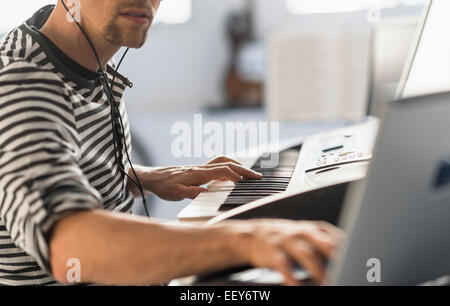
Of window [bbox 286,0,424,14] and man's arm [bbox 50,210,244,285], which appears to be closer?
man's arm [bbox 50,210,244,285]

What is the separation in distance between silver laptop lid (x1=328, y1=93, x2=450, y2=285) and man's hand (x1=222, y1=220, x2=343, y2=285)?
0.02 meters

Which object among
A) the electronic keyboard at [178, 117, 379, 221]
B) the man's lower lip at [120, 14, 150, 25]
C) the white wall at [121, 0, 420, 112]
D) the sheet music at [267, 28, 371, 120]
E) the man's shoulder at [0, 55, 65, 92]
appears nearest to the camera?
the man's shoulder at [0, 55, 65, 92]

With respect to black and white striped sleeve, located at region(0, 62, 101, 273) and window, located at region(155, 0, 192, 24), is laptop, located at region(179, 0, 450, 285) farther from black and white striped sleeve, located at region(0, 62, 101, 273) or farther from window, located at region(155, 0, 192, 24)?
window, located at region(155, 0, 192, 24)

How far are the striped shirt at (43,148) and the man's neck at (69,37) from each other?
0.12ft

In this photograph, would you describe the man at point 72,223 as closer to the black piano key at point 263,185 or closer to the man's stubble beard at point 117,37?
the man's stubble beard at point 117,37

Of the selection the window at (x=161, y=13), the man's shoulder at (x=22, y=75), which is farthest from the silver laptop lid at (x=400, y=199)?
the window at (x=161, y=13)

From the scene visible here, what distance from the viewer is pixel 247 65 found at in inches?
153

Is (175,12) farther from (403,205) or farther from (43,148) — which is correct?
(403,205)

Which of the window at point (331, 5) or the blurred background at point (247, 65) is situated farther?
the window at point (331, 5)

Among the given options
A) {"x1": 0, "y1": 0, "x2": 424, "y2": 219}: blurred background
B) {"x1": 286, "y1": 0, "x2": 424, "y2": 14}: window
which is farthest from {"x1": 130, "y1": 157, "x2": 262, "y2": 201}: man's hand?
{"x1": 286, "y1": 0, "x2": 424, "y2": 14}: window

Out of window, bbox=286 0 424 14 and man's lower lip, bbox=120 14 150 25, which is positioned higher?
window, bbox=286 0 424 14

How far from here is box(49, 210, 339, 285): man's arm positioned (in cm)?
51

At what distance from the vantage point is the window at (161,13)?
13.0ft
